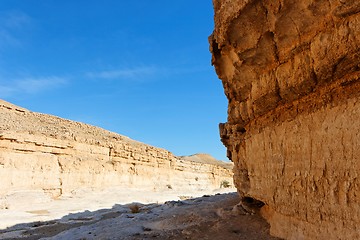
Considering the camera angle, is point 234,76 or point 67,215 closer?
point 234,76

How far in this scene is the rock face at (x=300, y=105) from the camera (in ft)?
10.2

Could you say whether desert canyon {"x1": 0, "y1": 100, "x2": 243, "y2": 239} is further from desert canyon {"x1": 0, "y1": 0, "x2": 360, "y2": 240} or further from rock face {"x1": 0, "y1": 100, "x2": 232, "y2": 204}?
desert canyon {"x1": 0, "y1": 0, "x2": 360, "y2": 240}

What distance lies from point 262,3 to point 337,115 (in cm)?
192

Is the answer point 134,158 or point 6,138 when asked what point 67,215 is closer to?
point 6,138

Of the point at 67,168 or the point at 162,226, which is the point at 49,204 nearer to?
the point at 67,168

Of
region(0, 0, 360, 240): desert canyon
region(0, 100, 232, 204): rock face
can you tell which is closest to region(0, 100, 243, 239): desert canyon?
region(0, 100, 232, 204): rock face

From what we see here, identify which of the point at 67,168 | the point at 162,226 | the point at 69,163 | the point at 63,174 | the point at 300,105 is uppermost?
the point at 69,163

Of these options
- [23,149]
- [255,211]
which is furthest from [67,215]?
[255,211]

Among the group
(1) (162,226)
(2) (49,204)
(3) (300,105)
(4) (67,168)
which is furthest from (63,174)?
(3) (300,105)

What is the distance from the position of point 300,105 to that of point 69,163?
1607 cm

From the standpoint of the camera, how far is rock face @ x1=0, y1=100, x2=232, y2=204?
15.3 meters

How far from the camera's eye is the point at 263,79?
493 cm

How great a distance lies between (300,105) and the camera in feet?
13.6

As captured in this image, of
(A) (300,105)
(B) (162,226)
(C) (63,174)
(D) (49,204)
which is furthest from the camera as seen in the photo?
(C) (63,174)
